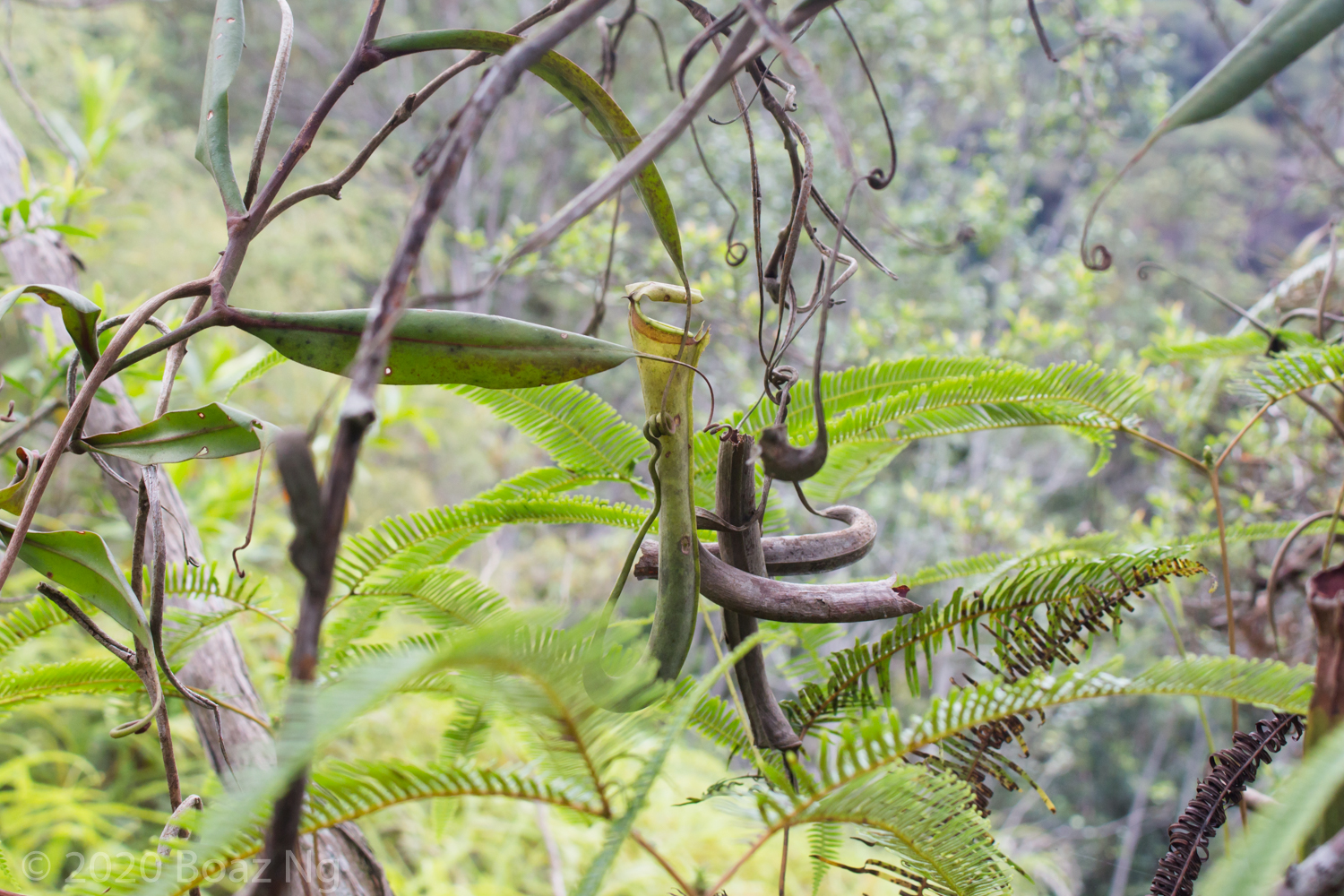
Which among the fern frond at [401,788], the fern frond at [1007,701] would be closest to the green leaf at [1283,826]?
the fern frond at [1007,701]

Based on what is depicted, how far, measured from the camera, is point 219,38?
0.45 m

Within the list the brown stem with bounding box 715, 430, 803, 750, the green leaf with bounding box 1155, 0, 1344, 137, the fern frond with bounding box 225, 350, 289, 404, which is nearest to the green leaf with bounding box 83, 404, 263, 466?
the fern frond with bounding box 225, 350, 289, 404

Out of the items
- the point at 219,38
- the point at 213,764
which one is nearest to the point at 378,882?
the point at 213,764

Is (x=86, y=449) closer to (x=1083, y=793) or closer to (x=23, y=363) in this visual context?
(x=23, y=363)

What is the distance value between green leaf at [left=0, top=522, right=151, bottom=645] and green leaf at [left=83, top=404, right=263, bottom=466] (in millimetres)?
48

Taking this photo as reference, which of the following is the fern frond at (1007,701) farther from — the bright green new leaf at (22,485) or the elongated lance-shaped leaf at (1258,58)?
the bright green new leaf at (22,485)

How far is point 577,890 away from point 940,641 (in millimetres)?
299

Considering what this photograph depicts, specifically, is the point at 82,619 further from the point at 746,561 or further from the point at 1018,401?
the point at 1018,401

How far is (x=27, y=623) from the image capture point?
0.56 meters

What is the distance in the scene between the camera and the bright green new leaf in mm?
411

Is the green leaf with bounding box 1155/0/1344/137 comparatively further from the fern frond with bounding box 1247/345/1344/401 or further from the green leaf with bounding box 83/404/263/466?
the green leaf with bounding box 83/404/263/466

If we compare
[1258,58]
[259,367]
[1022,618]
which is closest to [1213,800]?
[1022,618]

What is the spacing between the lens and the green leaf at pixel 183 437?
40 cm

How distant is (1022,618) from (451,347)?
0.39 metres
